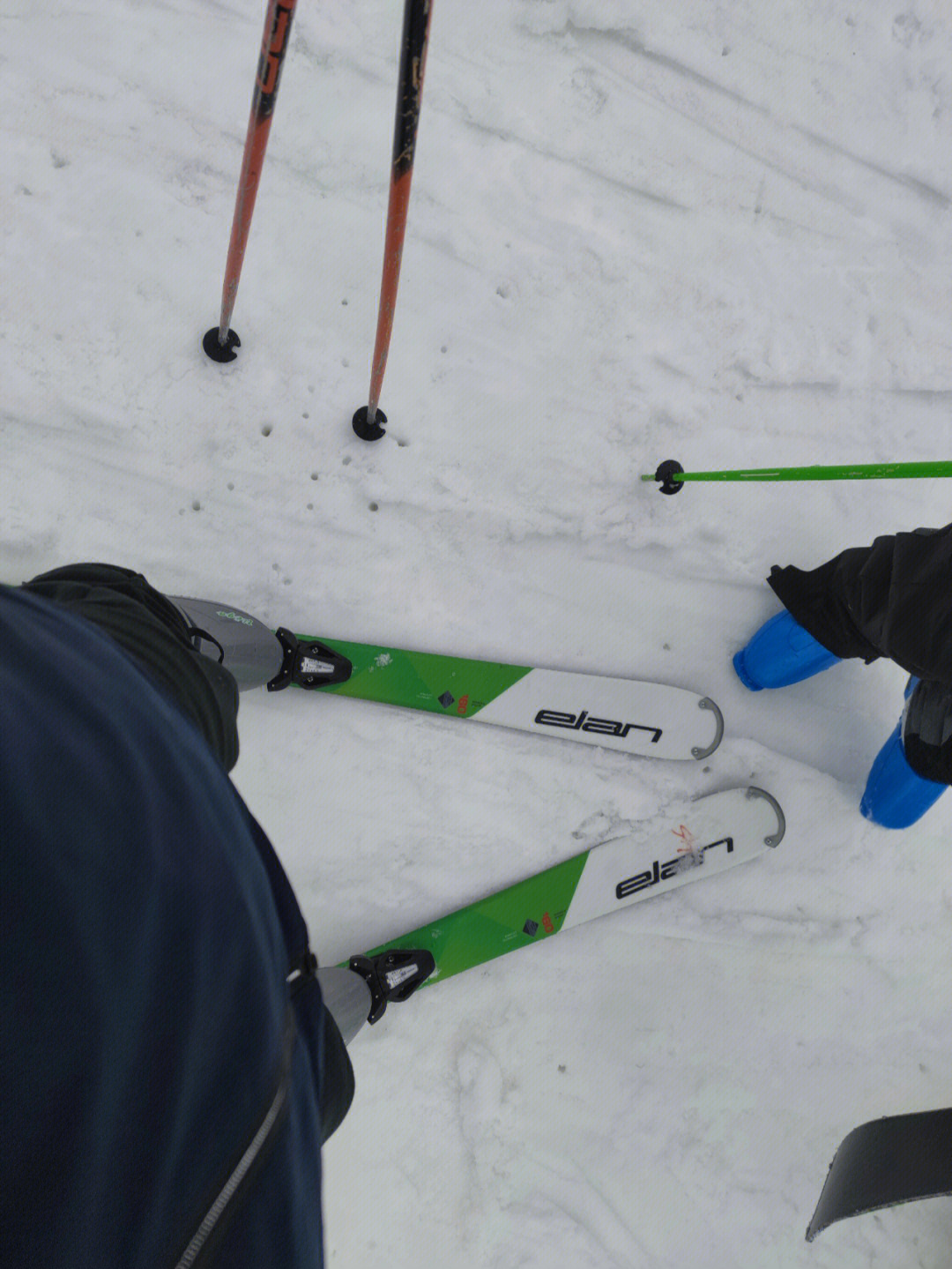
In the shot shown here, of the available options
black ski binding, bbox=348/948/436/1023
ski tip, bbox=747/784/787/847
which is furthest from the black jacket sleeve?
black ski binding, bbox=348/948/436/1023

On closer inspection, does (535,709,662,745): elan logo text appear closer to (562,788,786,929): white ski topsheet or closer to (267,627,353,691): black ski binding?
(562,788,786,929): white ski topsheet

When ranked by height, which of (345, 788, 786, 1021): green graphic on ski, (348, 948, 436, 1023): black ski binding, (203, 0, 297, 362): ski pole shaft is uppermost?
(203, 0, 297, 362): ski pole shaft

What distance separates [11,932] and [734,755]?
5.96 feet

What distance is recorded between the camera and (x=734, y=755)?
6.75 feet

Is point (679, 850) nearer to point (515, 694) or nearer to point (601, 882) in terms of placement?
point (601, 882)

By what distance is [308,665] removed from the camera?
6.01 feet

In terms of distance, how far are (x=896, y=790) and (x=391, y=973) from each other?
1.19 meters

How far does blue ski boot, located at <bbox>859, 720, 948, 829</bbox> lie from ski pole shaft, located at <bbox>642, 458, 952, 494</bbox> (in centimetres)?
61

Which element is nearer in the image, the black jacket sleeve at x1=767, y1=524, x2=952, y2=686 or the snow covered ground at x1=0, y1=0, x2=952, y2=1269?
the black jacket sleeve at x1=767, y1=524, x2=952, y2=686

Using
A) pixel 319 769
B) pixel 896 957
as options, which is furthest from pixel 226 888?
pixel 896 957

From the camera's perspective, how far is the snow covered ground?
6.25 ft

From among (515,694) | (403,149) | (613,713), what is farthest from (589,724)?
(403,149)

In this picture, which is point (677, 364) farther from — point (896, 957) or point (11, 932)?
point (11, 932)

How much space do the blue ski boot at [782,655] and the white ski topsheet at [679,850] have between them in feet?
0.89
